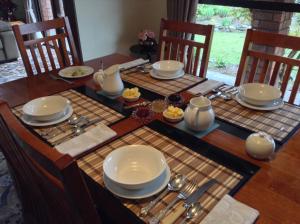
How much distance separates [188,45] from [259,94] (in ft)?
2.08

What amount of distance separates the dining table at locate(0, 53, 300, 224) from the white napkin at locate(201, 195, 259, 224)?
0.03 metres

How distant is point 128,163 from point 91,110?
1.36 ft

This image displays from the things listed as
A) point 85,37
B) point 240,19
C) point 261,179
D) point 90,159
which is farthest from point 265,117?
point 85,37

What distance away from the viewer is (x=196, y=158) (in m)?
0.86

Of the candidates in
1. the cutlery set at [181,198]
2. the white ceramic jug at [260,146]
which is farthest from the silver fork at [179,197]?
the white ceramic jug at [260,146]

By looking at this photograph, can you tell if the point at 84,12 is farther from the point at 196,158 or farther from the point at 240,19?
the point at 196,158

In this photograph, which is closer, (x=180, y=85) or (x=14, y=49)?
(x=180, y=85)

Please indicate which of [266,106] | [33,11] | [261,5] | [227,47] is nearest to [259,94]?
[266,106]

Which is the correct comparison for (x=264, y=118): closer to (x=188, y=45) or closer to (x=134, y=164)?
(x=134, y=164)

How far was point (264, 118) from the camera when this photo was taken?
1.08m

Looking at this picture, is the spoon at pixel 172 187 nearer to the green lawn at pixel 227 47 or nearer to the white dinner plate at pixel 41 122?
the white dinner plate at pixel 41 122

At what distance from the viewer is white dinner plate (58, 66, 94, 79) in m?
1.50

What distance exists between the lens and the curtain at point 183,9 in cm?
239

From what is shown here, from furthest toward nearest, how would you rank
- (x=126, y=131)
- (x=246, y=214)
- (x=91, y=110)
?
(x=91, y=110) → (x=126, y=131) → (x=246, y=214)
